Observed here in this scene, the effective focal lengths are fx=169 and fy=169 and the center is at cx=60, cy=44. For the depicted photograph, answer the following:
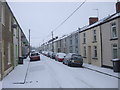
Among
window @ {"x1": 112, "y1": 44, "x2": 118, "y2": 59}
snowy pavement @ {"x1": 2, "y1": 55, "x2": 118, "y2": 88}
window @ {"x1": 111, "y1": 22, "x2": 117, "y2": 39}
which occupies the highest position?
window @ {"x1": 111, "y1": 22, "x2": 117, "y2": 39}

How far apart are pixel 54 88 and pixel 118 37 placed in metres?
9.15

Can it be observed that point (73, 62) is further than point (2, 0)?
Yes

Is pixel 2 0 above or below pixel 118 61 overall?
above

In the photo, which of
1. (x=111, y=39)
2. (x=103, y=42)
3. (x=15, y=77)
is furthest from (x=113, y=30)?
(x=15, y=77)

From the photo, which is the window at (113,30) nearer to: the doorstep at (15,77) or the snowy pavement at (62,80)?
the snowy pavement at (62,80)

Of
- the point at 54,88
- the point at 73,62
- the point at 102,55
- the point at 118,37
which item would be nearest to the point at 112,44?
the point at 118,37

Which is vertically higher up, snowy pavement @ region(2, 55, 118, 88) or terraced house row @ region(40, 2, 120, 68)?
terraced house row @ region(40, 2, 120, 68)

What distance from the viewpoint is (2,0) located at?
11.9 m

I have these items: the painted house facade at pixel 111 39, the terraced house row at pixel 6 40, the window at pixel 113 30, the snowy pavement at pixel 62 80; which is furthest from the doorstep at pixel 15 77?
the window at pixel 113 30

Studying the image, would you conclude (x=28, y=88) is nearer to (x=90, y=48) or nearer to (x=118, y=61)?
(x=118, y=61)

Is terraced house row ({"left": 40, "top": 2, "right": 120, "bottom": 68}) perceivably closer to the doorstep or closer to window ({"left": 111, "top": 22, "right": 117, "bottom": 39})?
window ({"left": 111, "top": 22, "right": 117, "bottom": 39})

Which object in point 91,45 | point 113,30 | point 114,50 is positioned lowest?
point 114,50

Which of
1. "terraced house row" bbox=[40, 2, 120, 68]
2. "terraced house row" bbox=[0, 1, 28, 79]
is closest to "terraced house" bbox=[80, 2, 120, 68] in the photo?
"terraced house row" bbox=[40, 2, 120, 68]

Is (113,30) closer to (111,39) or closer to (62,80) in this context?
(111,39)
